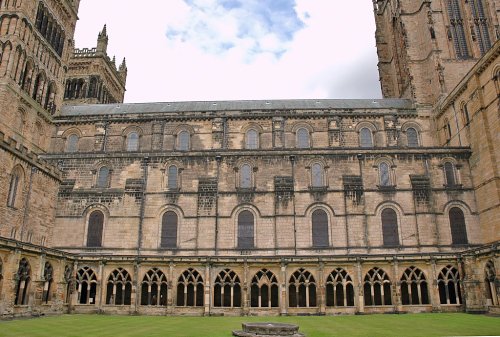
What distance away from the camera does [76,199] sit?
33188 mm

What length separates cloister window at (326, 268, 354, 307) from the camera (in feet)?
84.6

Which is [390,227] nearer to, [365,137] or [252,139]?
[365,137]

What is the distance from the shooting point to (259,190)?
108 feet

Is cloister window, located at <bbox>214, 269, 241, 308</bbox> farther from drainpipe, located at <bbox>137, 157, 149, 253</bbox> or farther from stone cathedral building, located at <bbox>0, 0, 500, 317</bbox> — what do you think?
drainpipe, located at <bbox>137, 157, 149, 253</bbox>

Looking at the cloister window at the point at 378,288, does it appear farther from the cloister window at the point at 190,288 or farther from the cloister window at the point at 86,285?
the cloister window at the point at 86,285

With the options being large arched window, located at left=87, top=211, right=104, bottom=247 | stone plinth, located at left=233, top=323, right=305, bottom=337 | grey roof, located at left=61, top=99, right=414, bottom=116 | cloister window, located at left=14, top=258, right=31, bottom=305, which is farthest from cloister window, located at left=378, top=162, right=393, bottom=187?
cloister window, located at left=14, top=258, right=31, bottom=305

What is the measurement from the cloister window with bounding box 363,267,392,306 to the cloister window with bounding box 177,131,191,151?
20912 millimetres

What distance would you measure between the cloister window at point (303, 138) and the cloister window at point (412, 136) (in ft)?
32.7

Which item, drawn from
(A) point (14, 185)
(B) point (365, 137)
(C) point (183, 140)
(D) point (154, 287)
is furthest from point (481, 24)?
(A) point (14, 185)

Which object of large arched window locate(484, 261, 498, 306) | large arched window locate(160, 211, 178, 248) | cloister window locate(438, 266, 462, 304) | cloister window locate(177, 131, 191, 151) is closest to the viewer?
large arched window locate(484, 261, 498, 306)

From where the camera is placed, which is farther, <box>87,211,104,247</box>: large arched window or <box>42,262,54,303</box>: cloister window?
<box>87,211,104,247</box>: large arched window

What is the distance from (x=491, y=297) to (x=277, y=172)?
17.0 metres

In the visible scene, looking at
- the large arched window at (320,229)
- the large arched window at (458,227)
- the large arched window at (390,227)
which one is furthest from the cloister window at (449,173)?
the large arched window at (320,229)

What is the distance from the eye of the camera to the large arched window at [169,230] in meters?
32.2
